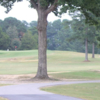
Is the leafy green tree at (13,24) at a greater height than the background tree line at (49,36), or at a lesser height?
greater

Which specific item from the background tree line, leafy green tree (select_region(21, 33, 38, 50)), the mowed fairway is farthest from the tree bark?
leafy green tree (select_region(21, 33, 38, 50))

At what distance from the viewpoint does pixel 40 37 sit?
2148cm

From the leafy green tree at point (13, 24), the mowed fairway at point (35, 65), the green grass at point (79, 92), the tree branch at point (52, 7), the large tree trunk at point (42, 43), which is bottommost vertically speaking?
the mowed fairway at point (35, 65)

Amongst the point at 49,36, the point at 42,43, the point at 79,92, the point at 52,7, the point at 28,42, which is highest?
the point at 49,36

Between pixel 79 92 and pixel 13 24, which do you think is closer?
pixel 79 92

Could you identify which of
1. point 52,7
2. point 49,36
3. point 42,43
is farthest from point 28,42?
point 52,7

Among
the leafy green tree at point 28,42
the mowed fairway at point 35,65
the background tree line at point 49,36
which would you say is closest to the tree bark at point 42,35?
the mowed fairway at point 35,65

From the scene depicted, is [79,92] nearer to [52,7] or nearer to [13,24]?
[52,7]

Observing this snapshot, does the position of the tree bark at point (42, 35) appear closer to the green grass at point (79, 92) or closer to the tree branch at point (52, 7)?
Answer: the tree branch at point (52, 7)

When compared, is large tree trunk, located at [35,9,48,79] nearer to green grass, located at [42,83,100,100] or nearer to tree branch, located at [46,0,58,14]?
tree branch, located at [46,0,58,14]

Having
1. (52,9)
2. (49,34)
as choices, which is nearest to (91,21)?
(52,9)

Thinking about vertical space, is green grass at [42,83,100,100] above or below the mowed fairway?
above

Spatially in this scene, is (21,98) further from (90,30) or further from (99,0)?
(90,30)

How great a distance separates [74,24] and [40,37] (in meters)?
30.6
